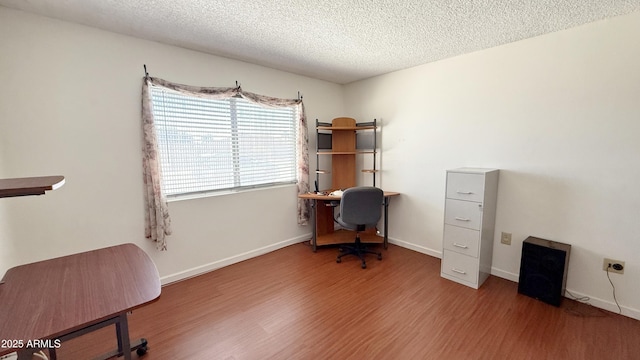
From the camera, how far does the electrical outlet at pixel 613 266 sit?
2.07m

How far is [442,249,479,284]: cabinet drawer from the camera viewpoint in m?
2.51

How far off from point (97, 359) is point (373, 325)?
6.01ft

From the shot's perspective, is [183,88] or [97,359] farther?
[183,88]

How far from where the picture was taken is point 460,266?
2594 millimetres

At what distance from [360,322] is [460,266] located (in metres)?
1.27

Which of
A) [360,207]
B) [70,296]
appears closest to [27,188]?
[70,296]

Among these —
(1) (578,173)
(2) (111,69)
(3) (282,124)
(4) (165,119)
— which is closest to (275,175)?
(3) (282,124)

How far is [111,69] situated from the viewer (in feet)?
7.20

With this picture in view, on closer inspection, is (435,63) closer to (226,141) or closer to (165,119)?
(226,141)

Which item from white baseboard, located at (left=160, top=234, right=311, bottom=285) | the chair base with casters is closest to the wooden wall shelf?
white baseboard, located at (left=160, top=234, right=311, bottom=285)

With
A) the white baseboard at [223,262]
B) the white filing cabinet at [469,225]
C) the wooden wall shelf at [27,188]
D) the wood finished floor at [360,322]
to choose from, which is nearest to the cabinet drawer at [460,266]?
the white filing cabinet at [469,225]

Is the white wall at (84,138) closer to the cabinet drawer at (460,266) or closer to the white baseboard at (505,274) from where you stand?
the cabinet drawer at (460,266)

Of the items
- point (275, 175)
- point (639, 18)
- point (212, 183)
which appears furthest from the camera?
point (275, 175)

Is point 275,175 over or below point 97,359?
over
